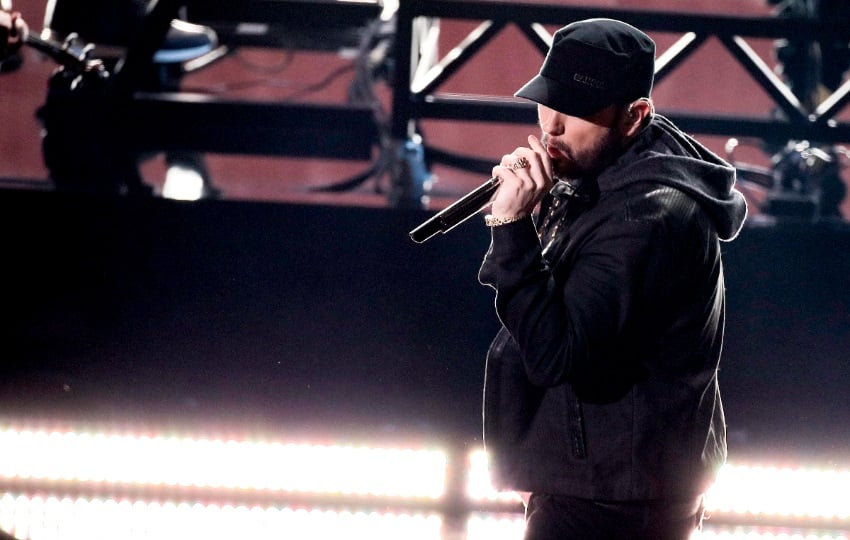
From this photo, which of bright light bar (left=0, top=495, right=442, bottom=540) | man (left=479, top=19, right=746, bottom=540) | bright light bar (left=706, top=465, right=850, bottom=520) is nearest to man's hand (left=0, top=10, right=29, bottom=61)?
bright light bar (left=0, top=495, right=442, bottom=540)

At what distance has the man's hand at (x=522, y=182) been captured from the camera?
137 cm

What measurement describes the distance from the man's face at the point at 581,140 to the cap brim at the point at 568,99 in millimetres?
29

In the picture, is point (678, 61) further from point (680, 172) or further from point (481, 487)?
point (680, 172)

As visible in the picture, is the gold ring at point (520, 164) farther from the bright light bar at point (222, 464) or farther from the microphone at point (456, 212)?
the bright light bar at point (222, 464)

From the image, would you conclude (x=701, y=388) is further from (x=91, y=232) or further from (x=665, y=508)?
(x=91, y=232)

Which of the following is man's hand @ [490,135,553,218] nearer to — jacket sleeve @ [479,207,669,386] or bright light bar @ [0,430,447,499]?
jacket sleeve @ [479,207,669,386]

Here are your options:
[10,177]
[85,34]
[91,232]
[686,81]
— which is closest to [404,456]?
[91,232]

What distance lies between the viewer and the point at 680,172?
142 centimetres

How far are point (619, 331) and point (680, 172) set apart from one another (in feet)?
0.81

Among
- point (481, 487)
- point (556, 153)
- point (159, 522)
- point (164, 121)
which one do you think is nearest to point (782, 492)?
point (481, 487)

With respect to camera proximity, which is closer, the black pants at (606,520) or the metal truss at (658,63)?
the black pants at (606,520)

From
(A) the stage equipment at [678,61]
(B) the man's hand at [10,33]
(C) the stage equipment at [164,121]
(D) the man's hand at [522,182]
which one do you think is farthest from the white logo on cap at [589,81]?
(B) the man's hand at [10,33]

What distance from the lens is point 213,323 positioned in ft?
8.63

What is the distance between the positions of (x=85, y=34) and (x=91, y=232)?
36.0 inches
